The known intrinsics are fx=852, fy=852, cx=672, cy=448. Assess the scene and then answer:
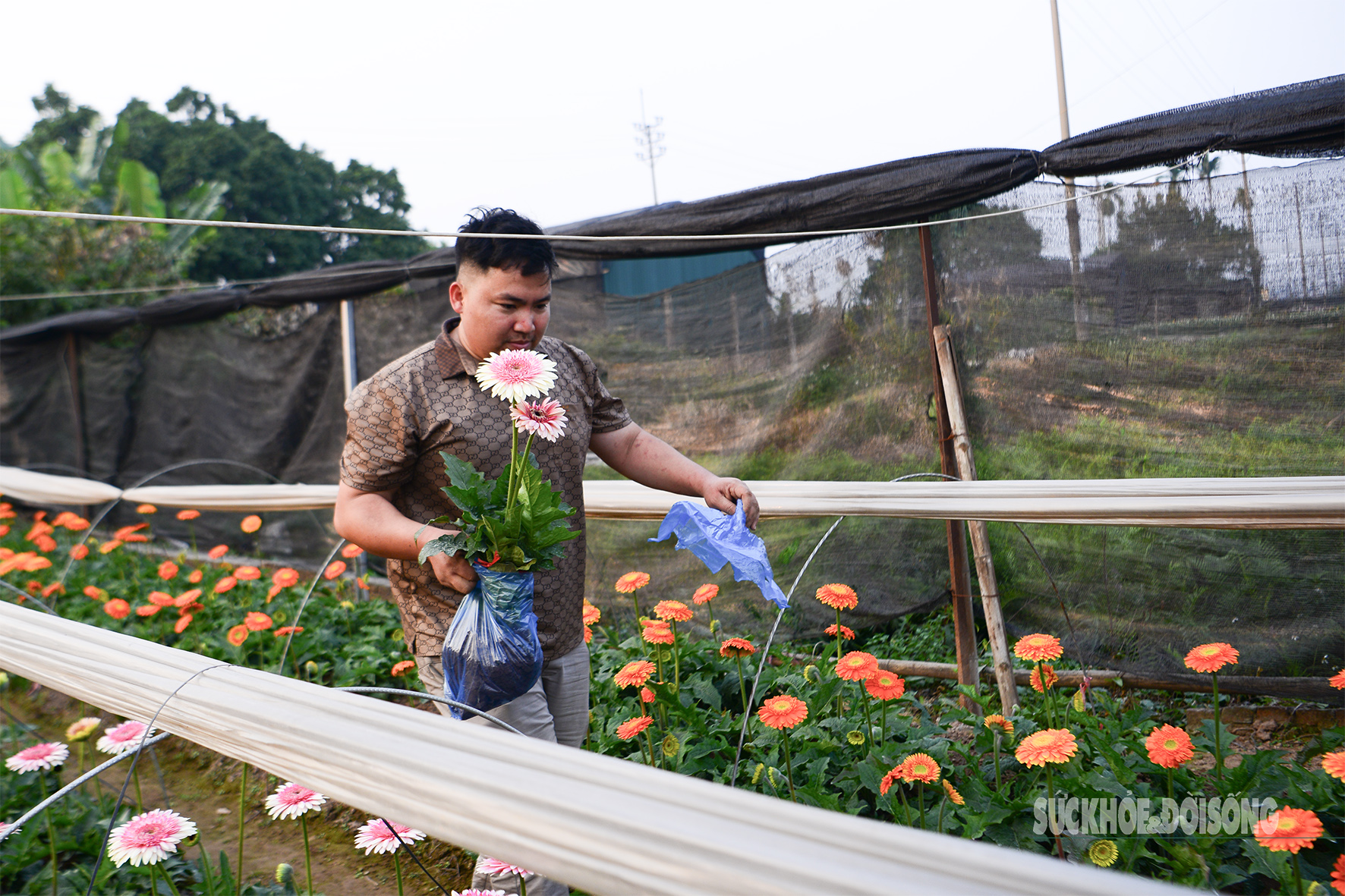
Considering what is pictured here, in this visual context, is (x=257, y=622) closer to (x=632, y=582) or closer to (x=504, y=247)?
(x=632, y=582)

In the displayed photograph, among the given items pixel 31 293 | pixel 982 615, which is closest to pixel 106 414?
pixel 31 293

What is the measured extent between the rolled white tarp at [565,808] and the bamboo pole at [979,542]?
2178 millimetres

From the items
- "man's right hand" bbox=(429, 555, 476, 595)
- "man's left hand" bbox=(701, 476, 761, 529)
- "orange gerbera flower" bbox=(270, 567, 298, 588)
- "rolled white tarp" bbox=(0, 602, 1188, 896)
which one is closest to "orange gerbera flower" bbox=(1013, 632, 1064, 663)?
"man's left hand" bbox=(701, 476, 761, 529)

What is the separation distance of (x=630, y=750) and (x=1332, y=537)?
230 centimetres

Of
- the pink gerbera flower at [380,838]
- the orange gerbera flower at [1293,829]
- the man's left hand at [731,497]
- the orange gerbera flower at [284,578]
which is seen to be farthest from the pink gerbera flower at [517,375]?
the orange gerbera flower at [284,578]

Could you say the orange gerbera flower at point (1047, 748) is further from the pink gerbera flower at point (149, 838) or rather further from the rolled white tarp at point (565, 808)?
the pink gerbera flower at point (149, 838)

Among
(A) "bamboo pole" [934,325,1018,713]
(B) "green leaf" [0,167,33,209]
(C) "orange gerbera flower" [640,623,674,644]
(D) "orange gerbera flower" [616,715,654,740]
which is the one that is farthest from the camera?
(B) "green leaf" [0,167,33,209]

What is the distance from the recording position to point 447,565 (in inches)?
60.5

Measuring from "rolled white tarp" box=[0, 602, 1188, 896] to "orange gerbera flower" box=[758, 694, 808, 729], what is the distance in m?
Answer: 1.22

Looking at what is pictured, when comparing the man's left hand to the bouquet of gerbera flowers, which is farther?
the man's left hand

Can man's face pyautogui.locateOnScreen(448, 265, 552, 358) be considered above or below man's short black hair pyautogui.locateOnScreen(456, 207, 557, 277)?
below

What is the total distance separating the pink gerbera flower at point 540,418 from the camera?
1.46m

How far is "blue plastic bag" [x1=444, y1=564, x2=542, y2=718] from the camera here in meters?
1.52

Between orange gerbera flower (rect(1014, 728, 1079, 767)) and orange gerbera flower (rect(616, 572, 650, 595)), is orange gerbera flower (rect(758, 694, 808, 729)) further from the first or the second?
orange gerbera flower (rect(616, 572, 650, 595))
